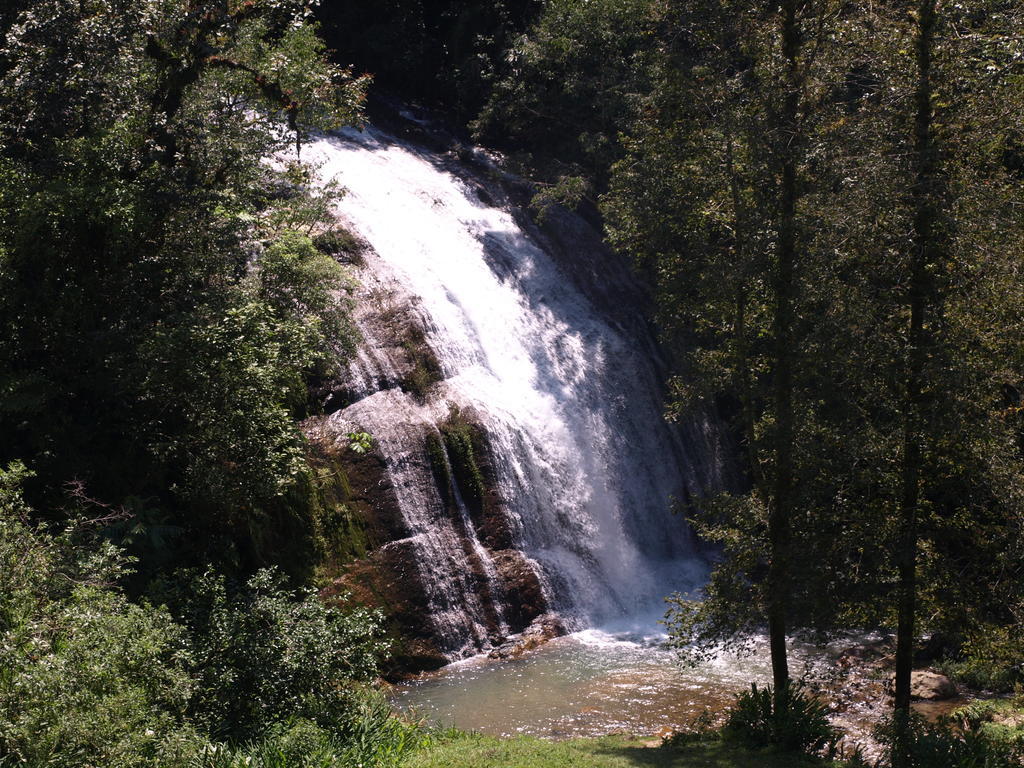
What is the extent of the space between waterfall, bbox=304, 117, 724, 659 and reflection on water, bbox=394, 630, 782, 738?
1.03 m

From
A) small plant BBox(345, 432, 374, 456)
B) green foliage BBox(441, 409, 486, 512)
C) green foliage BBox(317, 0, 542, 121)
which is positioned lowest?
green foliage BBox(441, 409, 486, 512)

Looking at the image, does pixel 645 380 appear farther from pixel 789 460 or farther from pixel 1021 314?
pixel 1021 314

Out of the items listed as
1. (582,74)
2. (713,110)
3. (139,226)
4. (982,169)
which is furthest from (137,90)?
(582,74)

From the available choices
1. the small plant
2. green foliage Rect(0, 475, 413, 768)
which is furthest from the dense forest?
the small plant

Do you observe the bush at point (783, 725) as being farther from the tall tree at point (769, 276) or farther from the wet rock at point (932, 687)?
the wet rock at point (932, 687)

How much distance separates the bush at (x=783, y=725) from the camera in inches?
441

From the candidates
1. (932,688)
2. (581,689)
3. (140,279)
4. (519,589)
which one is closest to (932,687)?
(932,688)

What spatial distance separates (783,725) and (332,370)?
30.3ft

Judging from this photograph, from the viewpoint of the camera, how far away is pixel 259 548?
14281 mm

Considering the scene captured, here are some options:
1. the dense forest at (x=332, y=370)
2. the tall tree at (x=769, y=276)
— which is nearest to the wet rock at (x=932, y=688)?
the dense forest at (x=332, y=370)

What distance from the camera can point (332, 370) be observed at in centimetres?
1602

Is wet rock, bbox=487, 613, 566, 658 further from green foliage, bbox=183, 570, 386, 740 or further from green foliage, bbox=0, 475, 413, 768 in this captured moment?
green foliage, bbox=183, 570, 386, 740

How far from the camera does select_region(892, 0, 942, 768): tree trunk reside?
33.5ft

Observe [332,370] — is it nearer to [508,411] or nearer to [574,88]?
[508,411]
